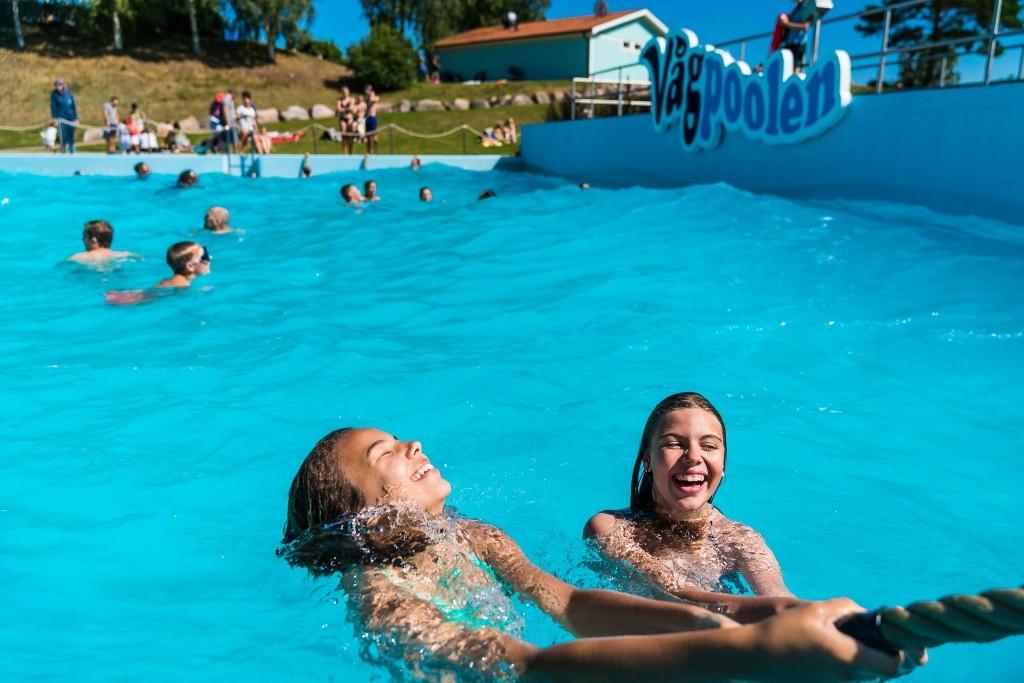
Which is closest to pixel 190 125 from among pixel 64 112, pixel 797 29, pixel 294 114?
pixel 294 114

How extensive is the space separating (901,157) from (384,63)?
97.9 ft

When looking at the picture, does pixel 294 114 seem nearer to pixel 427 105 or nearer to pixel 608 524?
pixel 427 105

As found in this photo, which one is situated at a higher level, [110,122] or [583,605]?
[110,122]

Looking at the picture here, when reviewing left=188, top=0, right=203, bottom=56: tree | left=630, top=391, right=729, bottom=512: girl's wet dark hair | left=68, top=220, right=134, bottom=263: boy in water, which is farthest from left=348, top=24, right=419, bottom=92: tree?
left=630, top=391, right=729, bottom=512: girl's wet dark hair

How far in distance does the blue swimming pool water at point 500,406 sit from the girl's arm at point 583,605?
0.72 feet

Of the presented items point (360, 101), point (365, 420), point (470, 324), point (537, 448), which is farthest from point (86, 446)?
point (360, 101)

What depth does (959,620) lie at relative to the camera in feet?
3.84

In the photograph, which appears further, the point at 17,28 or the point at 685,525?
the point at 17,28

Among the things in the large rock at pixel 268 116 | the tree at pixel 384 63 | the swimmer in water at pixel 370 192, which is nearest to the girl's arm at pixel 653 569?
the swimmer in water at pixel 370 192

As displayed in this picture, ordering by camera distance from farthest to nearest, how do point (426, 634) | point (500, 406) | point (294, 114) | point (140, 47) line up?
1. point (140, 47)
2. point (294, 114)
3. point (500, 406)
4. point (426, 634)

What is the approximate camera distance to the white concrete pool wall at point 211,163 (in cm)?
1728

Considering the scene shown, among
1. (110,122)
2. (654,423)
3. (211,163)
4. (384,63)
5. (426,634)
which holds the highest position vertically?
(384,63)

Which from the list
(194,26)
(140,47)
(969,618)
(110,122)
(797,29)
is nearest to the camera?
(969,618)

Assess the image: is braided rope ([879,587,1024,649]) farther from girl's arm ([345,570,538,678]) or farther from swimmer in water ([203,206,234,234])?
swimmer in water ([203,206,234,234])
